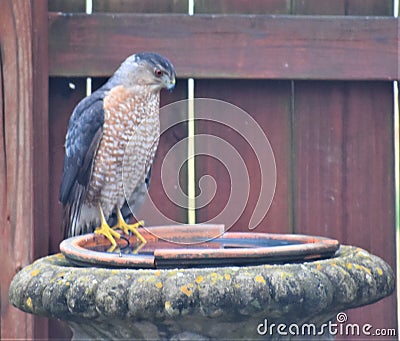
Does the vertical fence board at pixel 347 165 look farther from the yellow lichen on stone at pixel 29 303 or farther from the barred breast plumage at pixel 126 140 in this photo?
the yellow lichen on stone at pixel 29 303

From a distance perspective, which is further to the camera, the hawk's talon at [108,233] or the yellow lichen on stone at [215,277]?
the hawk's talon at [108,233]

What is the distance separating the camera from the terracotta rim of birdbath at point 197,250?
1650 mm

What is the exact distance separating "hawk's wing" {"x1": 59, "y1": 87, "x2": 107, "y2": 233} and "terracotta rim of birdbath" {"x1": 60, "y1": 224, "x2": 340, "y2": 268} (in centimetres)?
29

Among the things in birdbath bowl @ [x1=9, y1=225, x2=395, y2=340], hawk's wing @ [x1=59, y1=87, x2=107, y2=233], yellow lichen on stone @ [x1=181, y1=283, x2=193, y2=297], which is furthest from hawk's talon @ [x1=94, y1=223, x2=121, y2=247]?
yellow lichen on stone @ [x1=181, y1=283, x2=193, y2=297]

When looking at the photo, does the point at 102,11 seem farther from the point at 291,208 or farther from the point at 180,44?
the point at 291,208

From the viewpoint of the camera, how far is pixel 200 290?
5.11 ft

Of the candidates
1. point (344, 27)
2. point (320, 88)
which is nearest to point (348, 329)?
point (320, 88)

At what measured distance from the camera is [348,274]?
1.71 meters

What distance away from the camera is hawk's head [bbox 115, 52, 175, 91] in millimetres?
2430

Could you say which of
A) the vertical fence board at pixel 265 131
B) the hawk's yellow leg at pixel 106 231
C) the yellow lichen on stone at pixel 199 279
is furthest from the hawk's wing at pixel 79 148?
the yellow lichen on stone at pixel 199 279

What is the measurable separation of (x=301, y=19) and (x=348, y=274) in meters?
1.17

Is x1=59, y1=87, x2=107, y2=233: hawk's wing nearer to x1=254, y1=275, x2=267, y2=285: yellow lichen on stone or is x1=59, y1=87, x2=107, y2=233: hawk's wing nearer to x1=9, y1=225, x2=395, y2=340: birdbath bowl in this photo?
x1=9, y1=225, x2=395, y2=340: birdbath bowl

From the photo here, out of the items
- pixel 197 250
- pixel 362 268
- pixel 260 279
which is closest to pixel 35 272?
pixel 197 250

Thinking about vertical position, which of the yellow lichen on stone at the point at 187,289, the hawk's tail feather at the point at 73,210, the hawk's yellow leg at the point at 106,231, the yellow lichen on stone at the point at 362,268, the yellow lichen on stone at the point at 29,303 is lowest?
the yellow lichen on stone at the point at 29,303
